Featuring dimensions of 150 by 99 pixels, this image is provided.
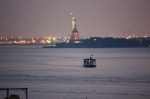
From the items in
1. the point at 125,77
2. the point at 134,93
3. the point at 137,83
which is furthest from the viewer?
the point at 125,77

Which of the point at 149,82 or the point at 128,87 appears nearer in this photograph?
the point at 128,87

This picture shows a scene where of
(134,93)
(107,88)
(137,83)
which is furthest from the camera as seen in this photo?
(137,83)

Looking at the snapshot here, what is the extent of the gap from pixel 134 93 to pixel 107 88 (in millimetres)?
3562

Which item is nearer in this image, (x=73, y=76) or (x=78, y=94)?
(x=78, y=94)

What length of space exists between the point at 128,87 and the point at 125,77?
381 inches

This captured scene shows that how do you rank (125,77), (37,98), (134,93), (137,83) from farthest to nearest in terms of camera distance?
(125,77)
(137,83)
(134,93)
(37,98)

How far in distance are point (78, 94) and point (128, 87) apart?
584 centimetres

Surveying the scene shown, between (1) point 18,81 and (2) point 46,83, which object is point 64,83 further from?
(1) point 18,81

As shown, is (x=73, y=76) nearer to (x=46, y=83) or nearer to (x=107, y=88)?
(x=46, y=83)

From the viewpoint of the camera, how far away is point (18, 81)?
150ft

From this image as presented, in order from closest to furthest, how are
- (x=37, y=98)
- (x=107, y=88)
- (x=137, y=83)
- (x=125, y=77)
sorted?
(x=37, y=98), (x=107, y=88), (x=137, y=83), (x=125, y=77)

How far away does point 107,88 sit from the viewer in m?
39.7

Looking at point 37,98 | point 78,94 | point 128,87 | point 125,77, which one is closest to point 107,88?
point 128,87

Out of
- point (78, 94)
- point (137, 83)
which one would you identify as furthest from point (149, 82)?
point (78, 94)
